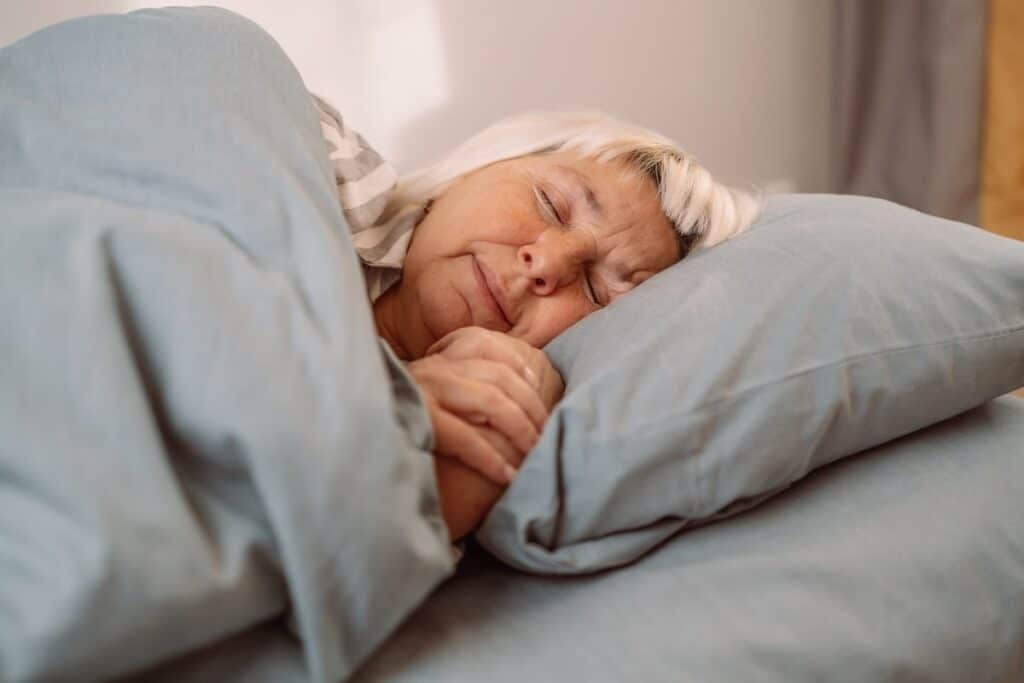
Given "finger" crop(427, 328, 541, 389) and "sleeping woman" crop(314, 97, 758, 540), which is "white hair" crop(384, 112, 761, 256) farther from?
"finger" crop(427, 328, 541, 389)

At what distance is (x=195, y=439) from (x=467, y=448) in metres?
0.20

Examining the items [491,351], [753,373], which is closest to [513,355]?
[491,351]

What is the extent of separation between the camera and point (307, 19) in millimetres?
1395

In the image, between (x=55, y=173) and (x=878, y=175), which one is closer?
(x=55, y=173)

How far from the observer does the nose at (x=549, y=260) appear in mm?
911

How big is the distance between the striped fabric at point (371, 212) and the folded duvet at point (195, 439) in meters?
0.33

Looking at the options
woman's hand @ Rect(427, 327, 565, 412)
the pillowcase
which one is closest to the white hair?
the pillowcase

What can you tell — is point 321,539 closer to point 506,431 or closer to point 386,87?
point 506,431

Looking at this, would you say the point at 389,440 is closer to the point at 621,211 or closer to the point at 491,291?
the point at 491,291

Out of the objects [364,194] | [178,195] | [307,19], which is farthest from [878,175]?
[178,195]

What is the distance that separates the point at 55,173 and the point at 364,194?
361 millimetres

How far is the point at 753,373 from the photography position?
2.28ft

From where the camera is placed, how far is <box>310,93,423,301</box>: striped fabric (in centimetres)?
95

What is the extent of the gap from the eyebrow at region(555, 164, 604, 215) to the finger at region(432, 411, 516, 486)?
1.28 ft
